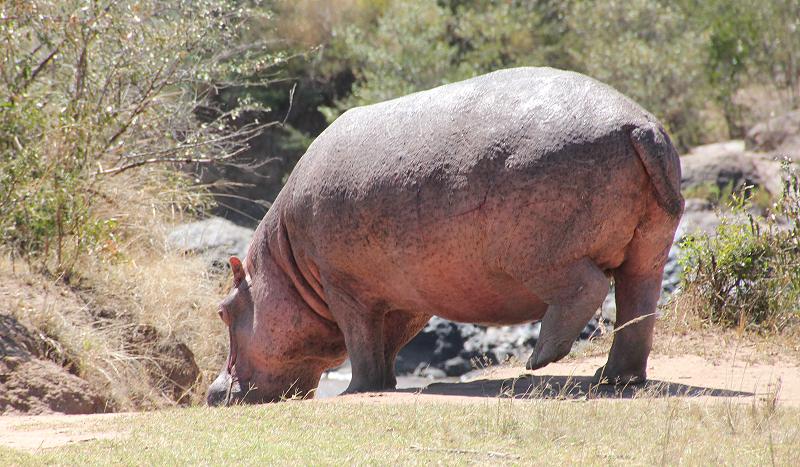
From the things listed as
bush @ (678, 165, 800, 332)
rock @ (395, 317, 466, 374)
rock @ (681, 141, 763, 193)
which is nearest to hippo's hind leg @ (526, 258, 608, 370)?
bush @ (678, 165, 800, 332)

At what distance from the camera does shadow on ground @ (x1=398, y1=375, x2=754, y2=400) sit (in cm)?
645

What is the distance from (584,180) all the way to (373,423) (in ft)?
6.04

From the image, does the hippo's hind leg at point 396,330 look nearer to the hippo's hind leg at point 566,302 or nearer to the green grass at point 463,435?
the hippo's hind leg at point 566,302

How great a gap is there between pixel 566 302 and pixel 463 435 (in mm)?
1404

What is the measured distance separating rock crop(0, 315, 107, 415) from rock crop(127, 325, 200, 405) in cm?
107

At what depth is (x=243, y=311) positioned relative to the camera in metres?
8.47

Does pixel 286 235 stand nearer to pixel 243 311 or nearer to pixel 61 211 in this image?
pixel 243 311

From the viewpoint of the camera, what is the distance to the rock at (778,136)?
21422 millimetres

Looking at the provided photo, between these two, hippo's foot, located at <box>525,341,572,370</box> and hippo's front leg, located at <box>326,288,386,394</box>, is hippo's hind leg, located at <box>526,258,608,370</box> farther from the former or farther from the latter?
hippo's front leg, located at <box>326,288,386,394</box>

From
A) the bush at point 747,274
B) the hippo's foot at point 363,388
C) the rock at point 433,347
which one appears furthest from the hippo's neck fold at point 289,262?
the rock at point 433,347

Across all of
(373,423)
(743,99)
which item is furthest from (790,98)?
(373,423)

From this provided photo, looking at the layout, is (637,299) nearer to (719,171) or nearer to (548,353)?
(548,353)

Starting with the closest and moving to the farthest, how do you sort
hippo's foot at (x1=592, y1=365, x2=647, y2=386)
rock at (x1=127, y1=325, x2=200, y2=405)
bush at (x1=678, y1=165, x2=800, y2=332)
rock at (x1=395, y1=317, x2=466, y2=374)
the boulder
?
1. hippo's foot at (x1=592, y1=365, x2=647, y2=386)
2. bush at (x1=678, y1=165, x2=800, y2=332)
3. rock at (x1=127, y1=325, x2=200, y2=405)
4. rock at (x1=395, y1=317, x2=466, y2=374)
5. the boulder

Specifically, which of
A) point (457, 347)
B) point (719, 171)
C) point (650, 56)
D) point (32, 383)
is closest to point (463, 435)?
point (32, 383)
